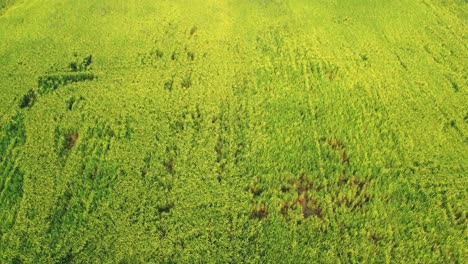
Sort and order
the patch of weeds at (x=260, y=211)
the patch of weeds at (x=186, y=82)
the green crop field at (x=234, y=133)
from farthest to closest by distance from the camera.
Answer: the patch of weeds at (x=186, y=82), the patch of weeds at (x=260, y=211), the green crop field at (x=234, y=133)

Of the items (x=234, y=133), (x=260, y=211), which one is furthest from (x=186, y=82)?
(x=260, y=211)

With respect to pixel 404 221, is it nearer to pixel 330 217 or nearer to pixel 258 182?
pixel 330 217

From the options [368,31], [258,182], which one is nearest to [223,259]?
[258,182]

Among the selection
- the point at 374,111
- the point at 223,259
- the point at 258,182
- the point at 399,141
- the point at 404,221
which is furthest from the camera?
the point at 374,111

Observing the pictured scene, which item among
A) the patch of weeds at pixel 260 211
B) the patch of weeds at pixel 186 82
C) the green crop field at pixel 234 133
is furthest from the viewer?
the patch of weeds at pixel 186 82

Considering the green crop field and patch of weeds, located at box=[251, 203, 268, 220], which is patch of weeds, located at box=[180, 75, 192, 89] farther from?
patch of weeds, located at box=[251, 203, 268, 220]

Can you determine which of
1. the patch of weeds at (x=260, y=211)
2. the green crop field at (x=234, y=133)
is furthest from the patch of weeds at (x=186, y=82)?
the patch of weeds at (x=260, y=211)

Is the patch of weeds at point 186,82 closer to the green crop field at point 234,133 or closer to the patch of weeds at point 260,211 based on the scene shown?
the green crop field at point 234,133

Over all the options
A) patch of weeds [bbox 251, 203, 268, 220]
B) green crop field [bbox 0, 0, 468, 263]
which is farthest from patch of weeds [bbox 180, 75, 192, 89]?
patch of weeds [bbox 251, 203, 268, 220]
